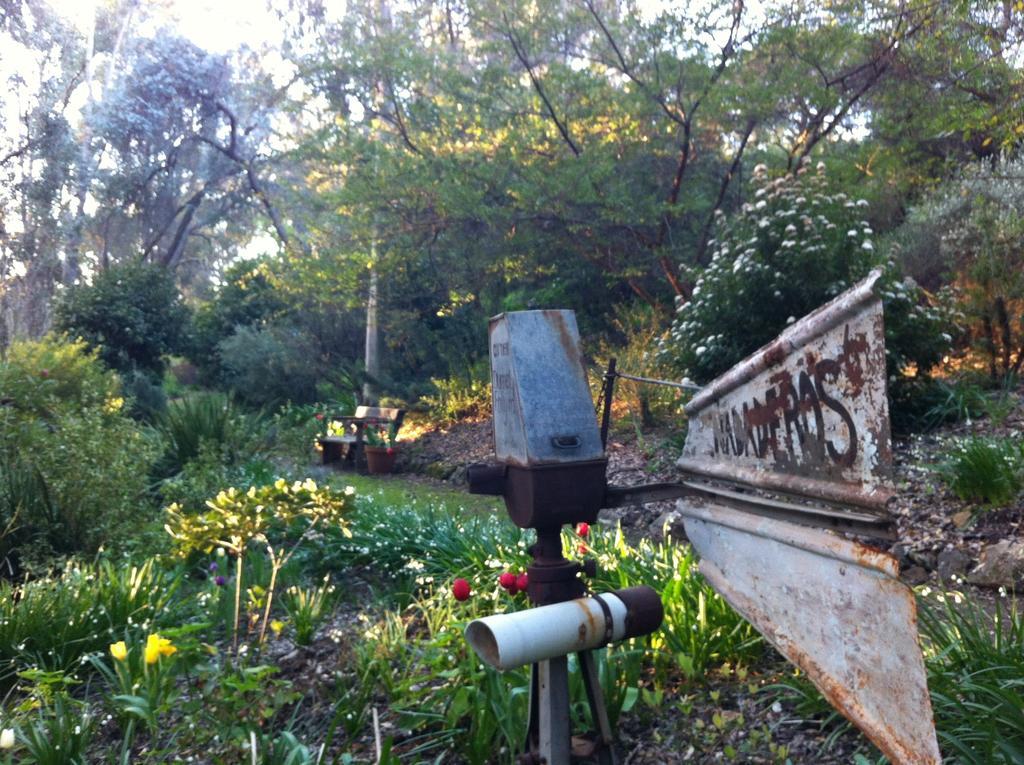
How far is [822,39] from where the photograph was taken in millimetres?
9977

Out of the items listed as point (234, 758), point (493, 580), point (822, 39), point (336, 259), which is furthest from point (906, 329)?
point (336, 259)

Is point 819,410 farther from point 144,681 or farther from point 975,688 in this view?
point 144,681

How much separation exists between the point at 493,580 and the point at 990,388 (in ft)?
20.3

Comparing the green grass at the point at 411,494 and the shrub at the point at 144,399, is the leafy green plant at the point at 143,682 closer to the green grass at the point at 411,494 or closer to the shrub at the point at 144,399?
the green grass at the point at 411,494

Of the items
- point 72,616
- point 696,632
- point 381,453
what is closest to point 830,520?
point 696,632

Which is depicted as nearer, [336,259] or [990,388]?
[990,388]

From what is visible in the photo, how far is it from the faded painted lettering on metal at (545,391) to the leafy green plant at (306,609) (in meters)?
2.10

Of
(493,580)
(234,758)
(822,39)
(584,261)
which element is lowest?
(234,758)

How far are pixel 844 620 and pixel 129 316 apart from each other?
18699 millimetres

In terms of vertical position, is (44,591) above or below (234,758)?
above

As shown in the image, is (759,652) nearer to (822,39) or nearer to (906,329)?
(906,329)

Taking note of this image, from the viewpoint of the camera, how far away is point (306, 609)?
3.87 m

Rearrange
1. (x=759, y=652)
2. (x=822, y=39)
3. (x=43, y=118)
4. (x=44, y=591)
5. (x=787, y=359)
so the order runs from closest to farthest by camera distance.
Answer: (x=787, y=359)
(x=759, y=652)
(x=44, y=591)
(x=822, y=39)
(x=43, y=118)

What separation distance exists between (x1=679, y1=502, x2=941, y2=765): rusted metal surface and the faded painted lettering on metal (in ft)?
1.52
